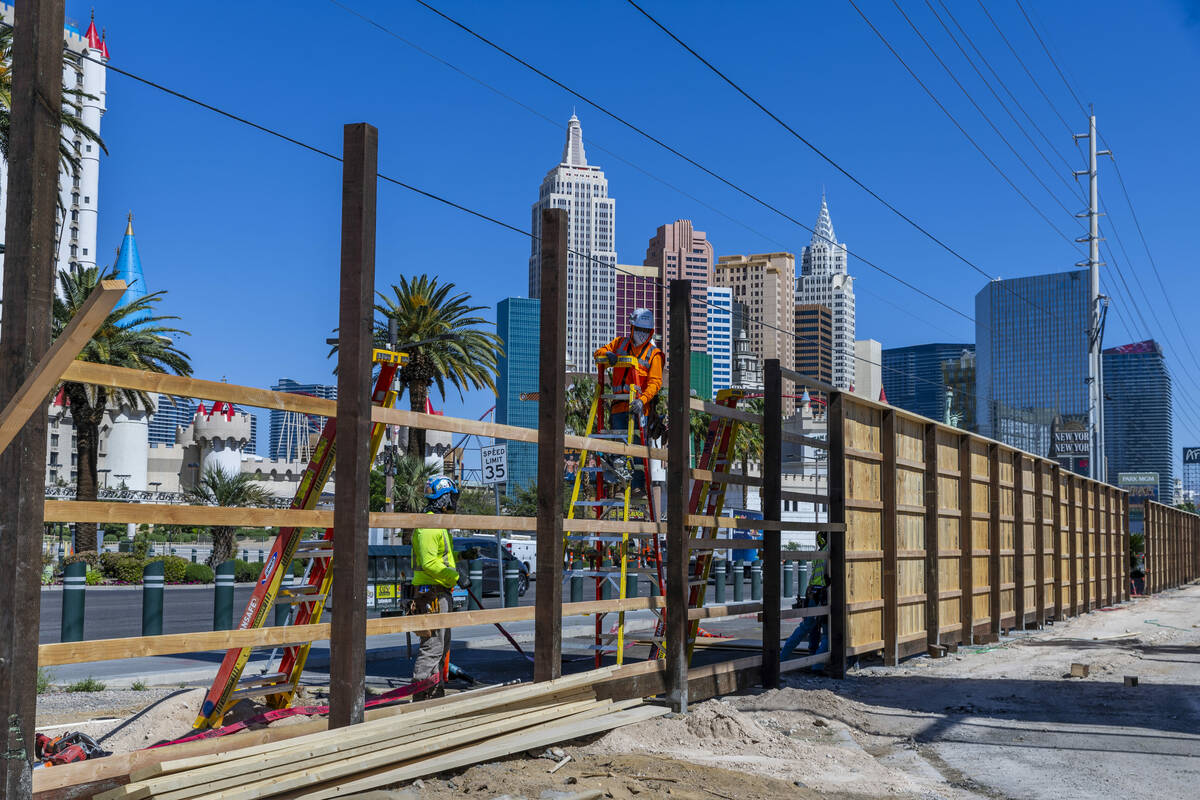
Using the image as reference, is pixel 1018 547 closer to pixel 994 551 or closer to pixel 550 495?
pixel 994 551

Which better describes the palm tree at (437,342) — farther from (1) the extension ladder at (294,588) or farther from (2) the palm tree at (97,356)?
(1) the extension ladder at (294,588)

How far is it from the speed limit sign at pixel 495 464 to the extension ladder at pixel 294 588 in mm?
16138

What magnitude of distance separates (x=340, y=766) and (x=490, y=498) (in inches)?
3476

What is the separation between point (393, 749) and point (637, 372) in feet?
15.6

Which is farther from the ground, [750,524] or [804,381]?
[804,381]

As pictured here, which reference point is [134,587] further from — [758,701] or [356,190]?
[356,190]

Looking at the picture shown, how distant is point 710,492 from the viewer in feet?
33.7

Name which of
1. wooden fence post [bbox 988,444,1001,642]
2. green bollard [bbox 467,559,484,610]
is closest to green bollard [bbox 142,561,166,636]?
green bollard [bbox 467,559,484,610]

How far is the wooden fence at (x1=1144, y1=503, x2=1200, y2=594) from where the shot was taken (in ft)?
122

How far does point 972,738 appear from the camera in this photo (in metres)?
8.23

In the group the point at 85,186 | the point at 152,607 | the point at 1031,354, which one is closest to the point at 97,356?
the point at 152,607

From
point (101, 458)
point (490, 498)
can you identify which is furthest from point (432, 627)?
point (101, 458)

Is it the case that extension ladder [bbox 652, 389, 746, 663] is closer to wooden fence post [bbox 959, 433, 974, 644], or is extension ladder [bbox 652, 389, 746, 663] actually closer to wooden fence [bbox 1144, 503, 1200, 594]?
wooden fence post [bbox 959, 433, 974, 644]

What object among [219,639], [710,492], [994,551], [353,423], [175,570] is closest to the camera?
[219,639]
